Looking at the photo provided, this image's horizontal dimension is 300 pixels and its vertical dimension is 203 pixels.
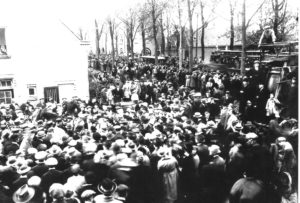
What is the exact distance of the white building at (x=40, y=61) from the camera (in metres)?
17.0

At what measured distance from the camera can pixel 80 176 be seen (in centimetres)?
613

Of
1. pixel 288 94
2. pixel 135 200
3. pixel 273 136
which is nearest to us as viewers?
pixel 135 200

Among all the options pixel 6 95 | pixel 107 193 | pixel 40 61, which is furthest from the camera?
pixel 40 61

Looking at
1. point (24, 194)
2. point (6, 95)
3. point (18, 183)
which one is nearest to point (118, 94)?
point (6, 95)

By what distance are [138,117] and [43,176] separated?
535 cm

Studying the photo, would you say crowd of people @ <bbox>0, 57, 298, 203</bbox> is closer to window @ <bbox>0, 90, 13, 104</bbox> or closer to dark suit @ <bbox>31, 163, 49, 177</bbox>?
dark suit @ <bbox>31, 163, 49, 177</bbox>

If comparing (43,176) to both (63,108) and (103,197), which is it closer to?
(103,197)

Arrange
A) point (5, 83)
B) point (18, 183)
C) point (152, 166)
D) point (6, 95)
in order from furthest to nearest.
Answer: point (5, 83), point (6, 95), point (152, 166), point (18, 183)

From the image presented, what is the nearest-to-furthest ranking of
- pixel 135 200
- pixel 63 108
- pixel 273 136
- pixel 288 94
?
pixel 135 200
pixel 273 136
pixel 288 94
pixel 63 108

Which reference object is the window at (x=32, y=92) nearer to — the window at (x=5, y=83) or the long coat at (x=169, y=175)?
the window at (x=5, y=83)

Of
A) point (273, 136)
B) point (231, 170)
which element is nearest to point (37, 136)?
point (231, 170)

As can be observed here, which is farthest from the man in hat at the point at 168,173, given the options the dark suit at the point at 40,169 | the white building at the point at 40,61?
the white building at the point at 40,61

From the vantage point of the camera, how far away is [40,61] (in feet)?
57.9

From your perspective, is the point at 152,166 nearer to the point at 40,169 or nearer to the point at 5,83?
the point at 40,169
